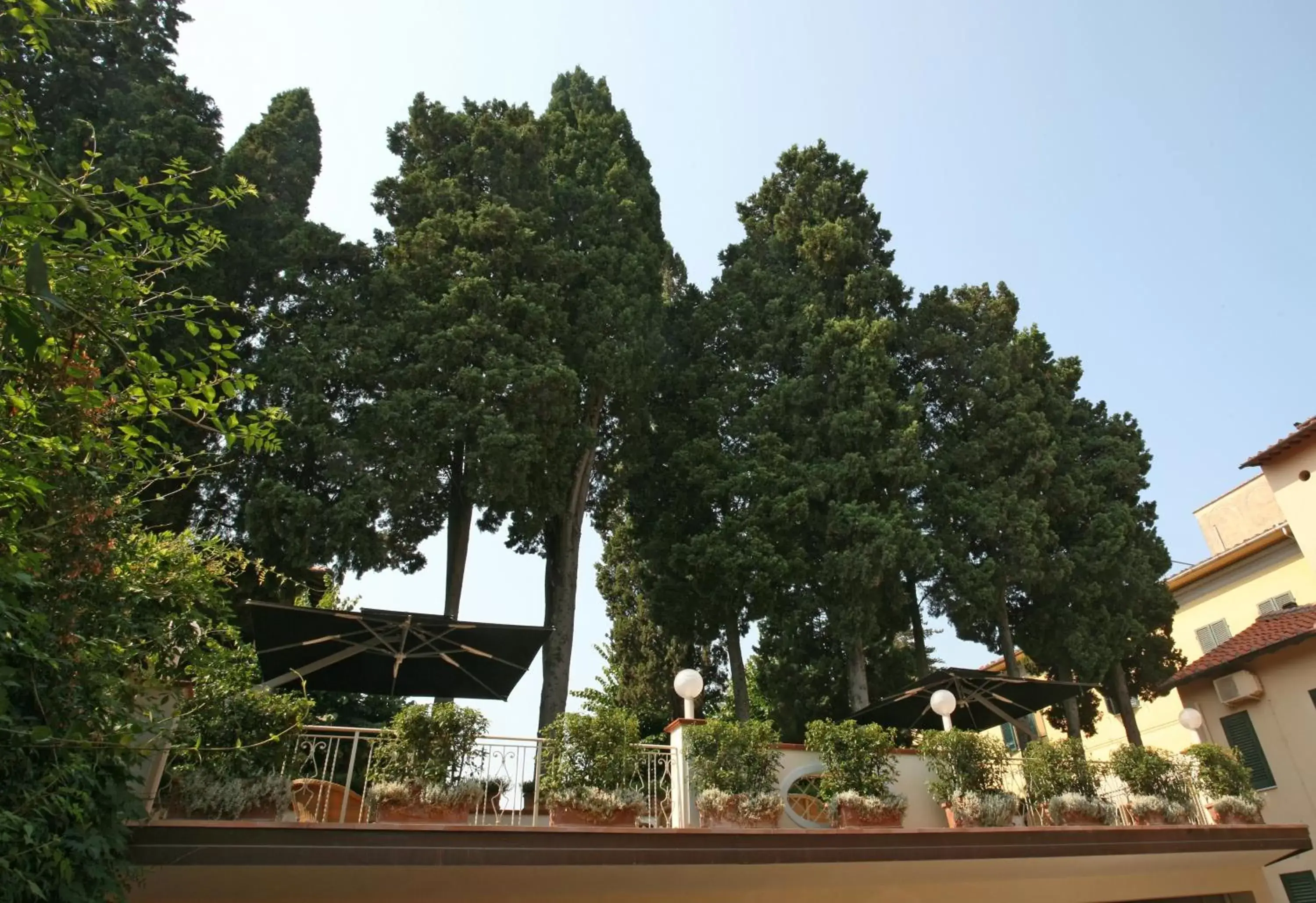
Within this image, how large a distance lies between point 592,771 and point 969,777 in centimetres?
434

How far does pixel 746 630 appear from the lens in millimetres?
16609

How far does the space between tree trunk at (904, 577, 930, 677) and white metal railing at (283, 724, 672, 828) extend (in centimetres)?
913

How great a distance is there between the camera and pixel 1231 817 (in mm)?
10570

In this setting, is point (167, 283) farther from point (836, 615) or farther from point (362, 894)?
point (836, 615)

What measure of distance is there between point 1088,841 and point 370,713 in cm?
1486

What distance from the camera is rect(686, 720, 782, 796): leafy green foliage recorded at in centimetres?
822

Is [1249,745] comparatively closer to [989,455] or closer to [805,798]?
[989,455]

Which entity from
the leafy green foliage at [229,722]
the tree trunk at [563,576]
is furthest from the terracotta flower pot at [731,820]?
the tree trunk at [563,576]

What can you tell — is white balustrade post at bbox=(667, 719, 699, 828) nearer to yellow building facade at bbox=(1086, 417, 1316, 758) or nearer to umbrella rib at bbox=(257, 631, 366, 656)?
umbrella rib at bbox=(257, 631, 366, 656)

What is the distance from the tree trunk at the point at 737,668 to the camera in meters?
15.9

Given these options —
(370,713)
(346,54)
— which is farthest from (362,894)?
(370,713)

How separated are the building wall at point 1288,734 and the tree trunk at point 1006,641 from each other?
391 centimetres

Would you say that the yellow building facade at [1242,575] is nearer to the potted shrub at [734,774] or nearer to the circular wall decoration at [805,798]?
the circular wall decoration at [805,798]

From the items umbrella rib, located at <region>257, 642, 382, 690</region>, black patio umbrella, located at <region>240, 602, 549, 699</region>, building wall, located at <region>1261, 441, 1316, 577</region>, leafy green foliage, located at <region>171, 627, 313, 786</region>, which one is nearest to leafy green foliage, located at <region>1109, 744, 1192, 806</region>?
building wall, located at <region>1261, 441, 1316, 577</region>
